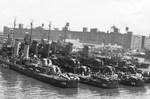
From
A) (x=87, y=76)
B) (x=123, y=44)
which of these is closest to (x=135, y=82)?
(x=87, y=76)

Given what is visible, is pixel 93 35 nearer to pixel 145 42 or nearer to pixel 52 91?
pixel 145 42

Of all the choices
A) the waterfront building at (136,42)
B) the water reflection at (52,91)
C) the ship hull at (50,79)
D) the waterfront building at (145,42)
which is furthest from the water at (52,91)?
the waterfront building at (145,42)

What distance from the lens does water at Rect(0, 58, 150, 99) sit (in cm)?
3212

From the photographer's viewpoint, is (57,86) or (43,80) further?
(43,80)

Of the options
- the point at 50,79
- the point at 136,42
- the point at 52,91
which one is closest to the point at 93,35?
the point at 136,42

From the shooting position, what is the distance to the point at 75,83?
3709 cm

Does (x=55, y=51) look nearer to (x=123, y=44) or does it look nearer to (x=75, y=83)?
(x=75, y=83)

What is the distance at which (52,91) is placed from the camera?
35031mm

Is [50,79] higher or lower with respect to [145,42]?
lower

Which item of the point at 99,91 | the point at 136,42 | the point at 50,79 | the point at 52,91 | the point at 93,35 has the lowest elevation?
the point at 99,91

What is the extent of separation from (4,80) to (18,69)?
9.38m

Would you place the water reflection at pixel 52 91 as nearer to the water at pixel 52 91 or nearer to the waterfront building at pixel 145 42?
the water at pixel 52 91

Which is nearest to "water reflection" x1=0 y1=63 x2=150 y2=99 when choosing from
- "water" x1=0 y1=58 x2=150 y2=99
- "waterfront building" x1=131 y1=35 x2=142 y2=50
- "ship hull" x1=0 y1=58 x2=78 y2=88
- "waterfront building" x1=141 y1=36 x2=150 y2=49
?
"water" x1=0 y1=58 x2=150 y2=99

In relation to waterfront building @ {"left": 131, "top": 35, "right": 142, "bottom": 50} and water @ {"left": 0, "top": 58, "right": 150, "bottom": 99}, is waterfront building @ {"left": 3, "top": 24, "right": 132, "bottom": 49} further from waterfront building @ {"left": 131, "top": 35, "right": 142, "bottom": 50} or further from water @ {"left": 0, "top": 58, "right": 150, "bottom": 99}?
water @ {"left": 0, "top": 58, "right": 150, "bottom": 99}
